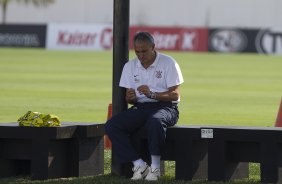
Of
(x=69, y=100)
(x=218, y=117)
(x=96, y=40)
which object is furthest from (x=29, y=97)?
(x=96, y=40)

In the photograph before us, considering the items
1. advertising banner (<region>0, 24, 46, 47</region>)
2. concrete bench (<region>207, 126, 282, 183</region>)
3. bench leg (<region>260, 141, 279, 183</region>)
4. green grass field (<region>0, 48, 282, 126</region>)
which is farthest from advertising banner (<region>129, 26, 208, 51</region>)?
bench leg (<region>260, 141, 279, 183</region>)

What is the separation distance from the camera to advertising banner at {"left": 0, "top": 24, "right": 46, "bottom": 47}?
170ft

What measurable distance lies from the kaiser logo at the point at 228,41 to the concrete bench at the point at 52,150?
130 feet

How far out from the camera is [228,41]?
5000 cm

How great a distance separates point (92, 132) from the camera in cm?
1001

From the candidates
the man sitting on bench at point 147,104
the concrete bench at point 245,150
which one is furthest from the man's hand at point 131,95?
the concrete bench at point 245,150

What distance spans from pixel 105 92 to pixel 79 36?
30.0 meters

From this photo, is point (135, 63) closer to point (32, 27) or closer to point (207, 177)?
point (207, 177)

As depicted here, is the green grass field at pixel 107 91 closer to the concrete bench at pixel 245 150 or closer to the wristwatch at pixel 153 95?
the wristwatch at pixel 153 95

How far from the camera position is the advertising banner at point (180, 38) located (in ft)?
166

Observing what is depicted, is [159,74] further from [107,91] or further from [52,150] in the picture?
[107,91]

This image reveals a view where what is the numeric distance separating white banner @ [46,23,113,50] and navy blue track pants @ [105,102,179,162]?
1618 inches

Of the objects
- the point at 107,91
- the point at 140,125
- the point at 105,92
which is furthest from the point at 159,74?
the point at 107,91

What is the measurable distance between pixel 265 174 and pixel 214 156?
50 cm
